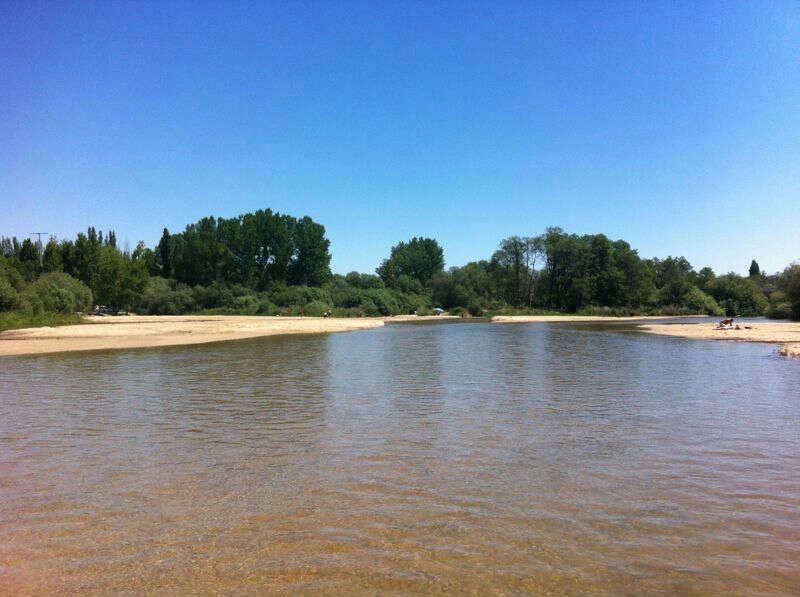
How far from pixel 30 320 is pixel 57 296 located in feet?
37.5

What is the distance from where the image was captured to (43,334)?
3872cm

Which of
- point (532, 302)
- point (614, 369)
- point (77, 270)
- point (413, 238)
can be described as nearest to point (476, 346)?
point (614, 369)

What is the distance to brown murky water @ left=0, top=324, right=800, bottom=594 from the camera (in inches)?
205

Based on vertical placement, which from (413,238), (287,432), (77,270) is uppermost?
(413,238)

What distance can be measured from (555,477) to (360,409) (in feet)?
21.4

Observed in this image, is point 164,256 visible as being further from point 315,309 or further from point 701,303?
point 701,303

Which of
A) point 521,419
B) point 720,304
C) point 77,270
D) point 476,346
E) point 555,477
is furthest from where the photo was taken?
point 720,304

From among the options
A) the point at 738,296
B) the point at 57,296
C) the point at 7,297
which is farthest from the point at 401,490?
the point at 738,296

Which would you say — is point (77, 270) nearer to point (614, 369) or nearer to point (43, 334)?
A: point (43, 334)

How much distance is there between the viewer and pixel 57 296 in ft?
181

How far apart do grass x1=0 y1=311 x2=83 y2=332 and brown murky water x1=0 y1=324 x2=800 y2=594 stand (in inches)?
1233

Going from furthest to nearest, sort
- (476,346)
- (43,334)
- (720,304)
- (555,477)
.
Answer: (720,304), (43,334), (476,346), (555,477)

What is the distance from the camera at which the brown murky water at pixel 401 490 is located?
205 inches

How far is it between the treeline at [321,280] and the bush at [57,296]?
87 cm
